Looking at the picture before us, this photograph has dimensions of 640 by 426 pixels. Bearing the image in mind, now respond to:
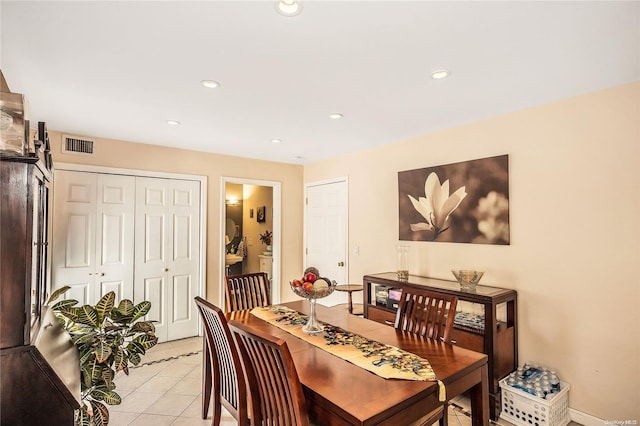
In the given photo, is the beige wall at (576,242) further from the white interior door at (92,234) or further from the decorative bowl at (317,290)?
the white interior door at (92,234)

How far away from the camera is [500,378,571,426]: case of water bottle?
2.28m

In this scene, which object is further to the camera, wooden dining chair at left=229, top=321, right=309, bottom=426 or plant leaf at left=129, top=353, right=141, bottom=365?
plant leaf at left=129, top=353, right=141, bottom=365

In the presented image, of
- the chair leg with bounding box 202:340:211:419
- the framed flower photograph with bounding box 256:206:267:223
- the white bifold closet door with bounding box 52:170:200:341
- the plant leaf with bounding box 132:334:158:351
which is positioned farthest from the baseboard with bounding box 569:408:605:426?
the framed flower photograph with bounding box 256:206:267:223

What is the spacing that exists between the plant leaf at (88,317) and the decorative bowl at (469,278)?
265cm

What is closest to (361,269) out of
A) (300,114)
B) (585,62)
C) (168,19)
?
(300,114)

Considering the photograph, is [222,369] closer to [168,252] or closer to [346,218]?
[168,252]

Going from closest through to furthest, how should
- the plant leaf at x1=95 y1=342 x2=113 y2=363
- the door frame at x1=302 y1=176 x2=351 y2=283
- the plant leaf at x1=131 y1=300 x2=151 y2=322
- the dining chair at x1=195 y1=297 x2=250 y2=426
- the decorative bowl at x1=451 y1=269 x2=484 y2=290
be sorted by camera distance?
the plant leaf at x1=95 y1=342 x2=113 y2=363 < the dining chair at x1=195 y1=297 x2=250 y2=426 < the plant leaf at x1=131 y1=300 x2=151 y2=322 < the decorative bowl at x1=451 y1=269 x2=484 y2=290 < the door frame at x1=302 y1=176 x2=351 y2=283

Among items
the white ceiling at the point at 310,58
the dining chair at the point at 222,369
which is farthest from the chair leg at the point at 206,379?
the white ceiling at the point at 310,58

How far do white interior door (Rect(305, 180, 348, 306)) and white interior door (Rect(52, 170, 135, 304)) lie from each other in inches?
95.5

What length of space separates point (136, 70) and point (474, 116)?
2675 millimetres

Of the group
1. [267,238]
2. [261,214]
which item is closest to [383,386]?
[267,238]

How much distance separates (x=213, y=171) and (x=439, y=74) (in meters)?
3.24

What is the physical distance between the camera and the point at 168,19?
5.21 ft

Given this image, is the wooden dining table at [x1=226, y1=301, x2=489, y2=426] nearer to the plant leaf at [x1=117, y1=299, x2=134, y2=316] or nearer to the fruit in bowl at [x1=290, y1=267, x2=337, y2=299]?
the fruit in bowl at [x1=290, y1=267, x2=337, y2=299]
